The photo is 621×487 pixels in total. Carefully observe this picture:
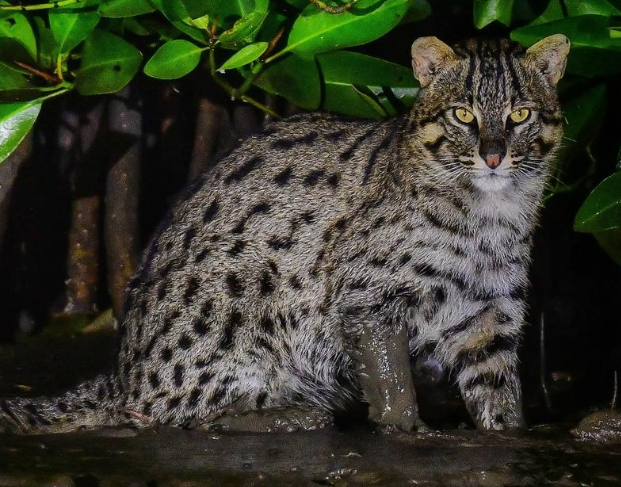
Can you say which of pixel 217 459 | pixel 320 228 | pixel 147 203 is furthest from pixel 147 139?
pixel 217 459

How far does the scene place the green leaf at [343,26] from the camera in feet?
22.1

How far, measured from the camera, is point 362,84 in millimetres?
7488

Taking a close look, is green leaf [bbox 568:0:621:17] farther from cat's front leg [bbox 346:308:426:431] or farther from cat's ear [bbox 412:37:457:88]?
cat's front leg [bbox 346:308:426:431]

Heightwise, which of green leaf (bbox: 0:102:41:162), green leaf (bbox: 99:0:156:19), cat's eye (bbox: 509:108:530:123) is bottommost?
cat's eye (bbox: 509:108:530:123)

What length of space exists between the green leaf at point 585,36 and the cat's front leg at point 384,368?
175 centimetres

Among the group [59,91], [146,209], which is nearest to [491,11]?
[59,91]

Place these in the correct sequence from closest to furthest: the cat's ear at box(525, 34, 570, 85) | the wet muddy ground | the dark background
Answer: the wet muddy ground
the cat's ear at box(525, 34, 570, 85)
the dark background

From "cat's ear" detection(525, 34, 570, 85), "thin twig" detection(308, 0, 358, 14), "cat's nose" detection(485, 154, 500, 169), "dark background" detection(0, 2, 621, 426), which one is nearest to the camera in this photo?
"cat's nose" detection(485, 154, 500, 169)

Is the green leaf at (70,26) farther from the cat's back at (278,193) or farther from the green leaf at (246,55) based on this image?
the cat's back at (278,193)

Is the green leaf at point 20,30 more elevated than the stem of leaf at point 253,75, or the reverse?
the green leaf at point 20,30

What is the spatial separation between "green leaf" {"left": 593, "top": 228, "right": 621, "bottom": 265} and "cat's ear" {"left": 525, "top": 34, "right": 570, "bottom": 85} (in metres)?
0.97

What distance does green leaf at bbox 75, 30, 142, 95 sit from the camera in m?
7.02

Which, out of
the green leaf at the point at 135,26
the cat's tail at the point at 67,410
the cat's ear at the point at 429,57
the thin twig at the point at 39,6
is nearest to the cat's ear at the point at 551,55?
the cat's ear at the point at 429,57

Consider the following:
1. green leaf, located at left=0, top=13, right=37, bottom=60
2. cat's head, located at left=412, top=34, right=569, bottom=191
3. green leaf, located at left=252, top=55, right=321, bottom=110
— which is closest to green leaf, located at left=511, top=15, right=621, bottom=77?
cat's head, located at left=412, top=34, right=569, bottom=191
